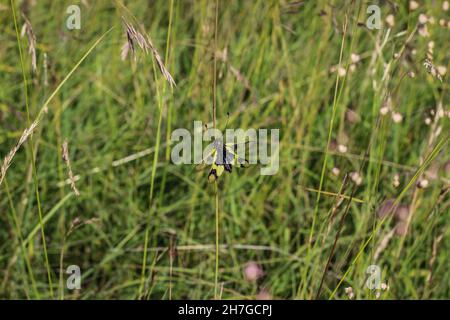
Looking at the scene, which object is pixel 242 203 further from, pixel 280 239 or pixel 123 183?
pixel 123 183

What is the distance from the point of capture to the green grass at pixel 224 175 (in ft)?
4.83

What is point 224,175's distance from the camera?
1628mm

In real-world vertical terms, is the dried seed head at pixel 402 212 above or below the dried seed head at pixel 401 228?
above

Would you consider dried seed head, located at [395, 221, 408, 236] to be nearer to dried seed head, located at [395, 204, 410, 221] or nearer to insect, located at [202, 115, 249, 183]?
dried seed head, located at [395, 204, 410, 221]

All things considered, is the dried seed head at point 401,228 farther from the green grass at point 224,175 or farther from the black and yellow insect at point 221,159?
the black and yellow insect at point 221,159

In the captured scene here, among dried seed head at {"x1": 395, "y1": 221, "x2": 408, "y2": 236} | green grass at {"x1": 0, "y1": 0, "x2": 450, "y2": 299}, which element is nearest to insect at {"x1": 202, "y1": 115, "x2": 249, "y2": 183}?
green grass at {"x1": 0, "y1": 0, "x2": 450, "y2": 299}

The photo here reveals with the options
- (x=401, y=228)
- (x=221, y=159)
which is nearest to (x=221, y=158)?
(x=221, y=159)

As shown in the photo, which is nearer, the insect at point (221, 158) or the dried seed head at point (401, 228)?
the insect at point (221, 158)

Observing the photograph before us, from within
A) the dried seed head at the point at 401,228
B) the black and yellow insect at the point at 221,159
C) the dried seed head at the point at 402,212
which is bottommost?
the dried seed head at the point at 401,228

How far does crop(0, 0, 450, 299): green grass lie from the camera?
1474 mm

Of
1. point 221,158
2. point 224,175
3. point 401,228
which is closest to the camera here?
point 221,158

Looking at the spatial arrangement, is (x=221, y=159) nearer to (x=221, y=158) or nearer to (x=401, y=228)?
(x=221, y=158)

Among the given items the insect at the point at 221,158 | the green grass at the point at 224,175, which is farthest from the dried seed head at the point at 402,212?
the insect at the point at 221,158
